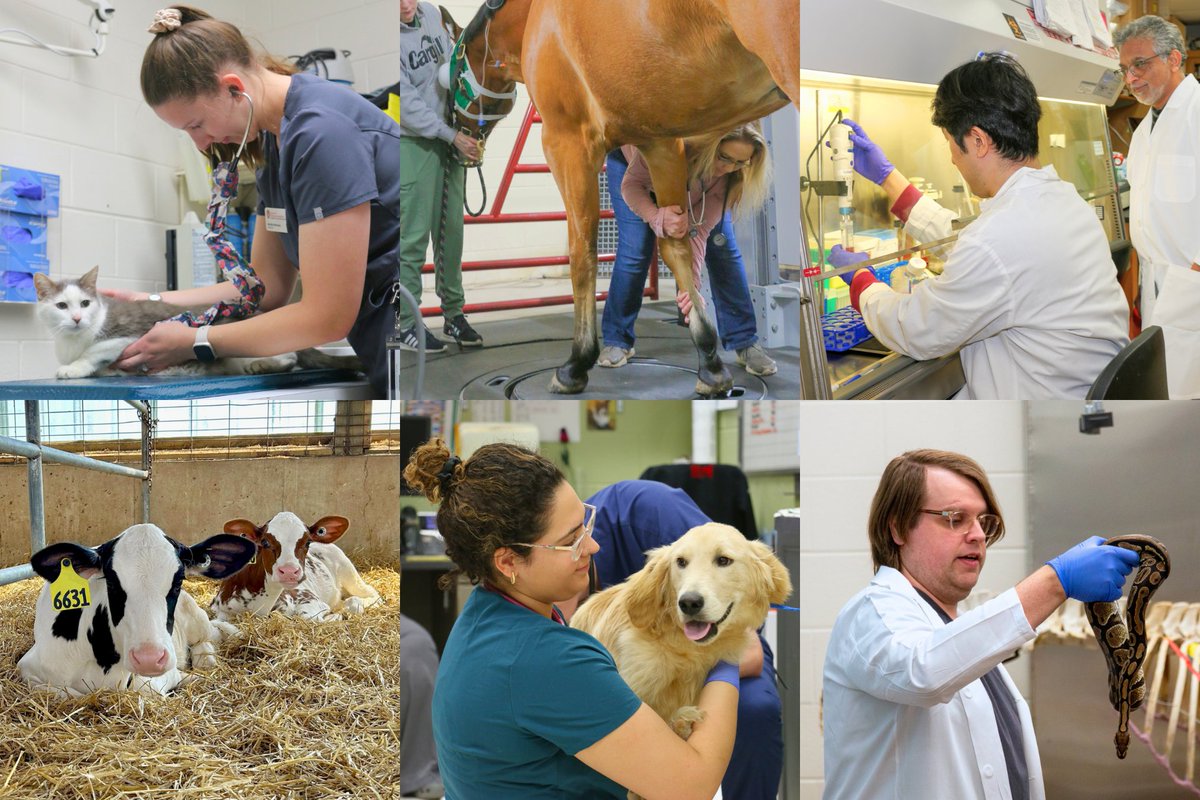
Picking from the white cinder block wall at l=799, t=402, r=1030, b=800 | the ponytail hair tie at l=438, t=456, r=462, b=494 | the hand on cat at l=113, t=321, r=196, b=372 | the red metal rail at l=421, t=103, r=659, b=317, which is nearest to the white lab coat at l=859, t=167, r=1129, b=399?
the white cinder block wall at l=799, t=402, r=1030, b=800

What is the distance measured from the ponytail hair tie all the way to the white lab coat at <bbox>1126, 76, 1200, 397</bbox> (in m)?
1.70

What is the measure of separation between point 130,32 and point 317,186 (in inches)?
25.3

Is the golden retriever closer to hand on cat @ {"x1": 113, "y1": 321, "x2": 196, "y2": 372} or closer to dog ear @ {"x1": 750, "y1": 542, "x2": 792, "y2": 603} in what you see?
dog ear @ {"x1": 750, "y1": 542, "x2": 792, "y2": 603}

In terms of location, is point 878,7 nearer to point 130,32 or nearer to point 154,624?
point 130,32

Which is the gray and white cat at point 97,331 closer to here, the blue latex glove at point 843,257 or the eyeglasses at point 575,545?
the eyeglasses at point 575,545

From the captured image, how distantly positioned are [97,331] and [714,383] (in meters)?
1.53

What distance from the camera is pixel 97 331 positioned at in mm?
2377

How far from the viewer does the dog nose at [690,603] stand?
6.75ft

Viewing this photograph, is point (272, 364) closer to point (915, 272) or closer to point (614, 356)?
point (614, 356)

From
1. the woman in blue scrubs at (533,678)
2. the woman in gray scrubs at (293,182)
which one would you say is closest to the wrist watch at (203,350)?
the woman in gray scrubs at (293,182)

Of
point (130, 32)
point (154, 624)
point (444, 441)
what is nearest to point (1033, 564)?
point (444, 441)

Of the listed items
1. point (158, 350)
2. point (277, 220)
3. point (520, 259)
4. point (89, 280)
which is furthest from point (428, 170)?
point (89, 280)

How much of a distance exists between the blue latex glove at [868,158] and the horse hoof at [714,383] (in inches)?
21.2

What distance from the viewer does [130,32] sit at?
2400 mm
